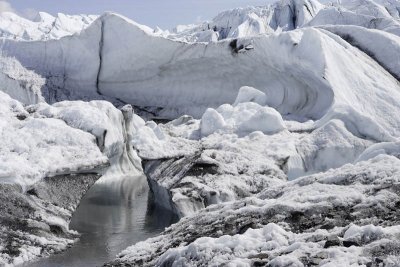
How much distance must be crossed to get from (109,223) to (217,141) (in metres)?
3.75

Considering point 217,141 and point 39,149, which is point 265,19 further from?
point 39,149

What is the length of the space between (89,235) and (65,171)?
169cm

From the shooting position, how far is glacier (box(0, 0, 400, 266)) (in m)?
5.86

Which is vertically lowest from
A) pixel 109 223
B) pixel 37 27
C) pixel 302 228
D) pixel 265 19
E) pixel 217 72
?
pixel 37 27

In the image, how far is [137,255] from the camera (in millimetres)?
6711

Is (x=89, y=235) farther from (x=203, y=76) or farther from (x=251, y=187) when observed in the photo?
(x=203, y=76)

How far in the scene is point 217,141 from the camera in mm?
14391

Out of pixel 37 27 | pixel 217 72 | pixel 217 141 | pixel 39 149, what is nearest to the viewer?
pixel 39 149

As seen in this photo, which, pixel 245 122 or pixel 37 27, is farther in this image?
pixel 37 27

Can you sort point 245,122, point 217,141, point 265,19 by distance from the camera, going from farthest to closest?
point 265,19
point 245,122
point 217,141

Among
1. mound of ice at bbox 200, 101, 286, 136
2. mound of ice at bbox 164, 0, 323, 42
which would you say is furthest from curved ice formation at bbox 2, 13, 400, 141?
mound of ice at bbox 164, 0, 323, 42

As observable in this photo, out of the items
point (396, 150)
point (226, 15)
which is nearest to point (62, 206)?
point (396, 150)

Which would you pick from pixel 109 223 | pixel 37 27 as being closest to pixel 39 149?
pixel 109 223

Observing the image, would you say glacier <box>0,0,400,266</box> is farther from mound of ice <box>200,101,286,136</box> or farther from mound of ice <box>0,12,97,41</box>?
mound of ice <box>0,12,97,41</box>
